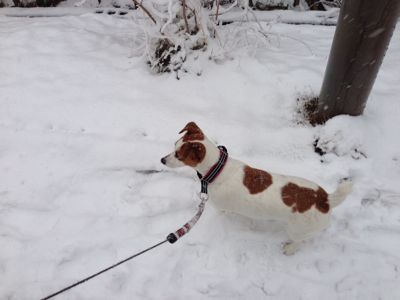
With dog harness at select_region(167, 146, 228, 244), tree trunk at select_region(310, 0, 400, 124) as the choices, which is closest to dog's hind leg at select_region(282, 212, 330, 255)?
dog harness at select_region(167, 146, 228, 244)

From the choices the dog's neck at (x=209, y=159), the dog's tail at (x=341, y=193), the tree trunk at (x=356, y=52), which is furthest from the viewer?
the tree trunk at (x=356, y=52)

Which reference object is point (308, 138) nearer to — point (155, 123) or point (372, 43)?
point (372, 43)

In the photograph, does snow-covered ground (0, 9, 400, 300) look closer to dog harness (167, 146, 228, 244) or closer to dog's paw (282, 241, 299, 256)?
dog's paw (282, 241, 299, 256)

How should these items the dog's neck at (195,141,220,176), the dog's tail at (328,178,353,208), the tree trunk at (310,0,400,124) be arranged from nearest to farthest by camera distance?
the dog's tail at (328,178,353,208)
the dog's neck at (195,141,220,176)
the tree trunk at (310,0,400,124)

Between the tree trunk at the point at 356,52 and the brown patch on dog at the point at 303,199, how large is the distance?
1080 millimetres

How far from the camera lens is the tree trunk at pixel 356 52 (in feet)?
7.37

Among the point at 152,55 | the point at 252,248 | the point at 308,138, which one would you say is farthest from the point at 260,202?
the point at 152,55

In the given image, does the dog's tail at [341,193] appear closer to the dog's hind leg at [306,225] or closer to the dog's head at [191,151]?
the dog's hind leg at [306,225]

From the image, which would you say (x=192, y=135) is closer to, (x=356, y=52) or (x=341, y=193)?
(x=341, y=193)

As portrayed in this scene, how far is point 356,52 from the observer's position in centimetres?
243

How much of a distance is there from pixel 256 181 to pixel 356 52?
4.24 feet

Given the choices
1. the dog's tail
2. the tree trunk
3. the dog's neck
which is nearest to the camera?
the dog's tail

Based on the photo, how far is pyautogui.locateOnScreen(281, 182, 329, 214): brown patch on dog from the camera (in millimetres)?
2027

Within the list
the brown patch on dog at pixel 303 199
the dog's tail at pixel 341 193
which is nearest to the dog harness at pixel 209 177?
the brown patch on dog at pixel 303 199
